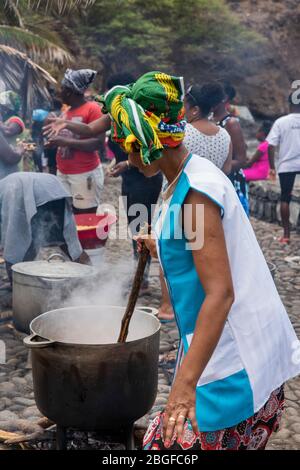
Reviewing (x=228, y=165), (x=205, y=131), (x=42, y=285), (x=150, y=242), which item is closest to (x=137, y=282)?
(x=150, y=242)

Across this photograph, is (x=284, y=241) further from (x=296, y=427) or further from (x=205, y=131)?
(x=296, y=427)

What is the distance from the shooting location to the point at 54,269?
194 inches

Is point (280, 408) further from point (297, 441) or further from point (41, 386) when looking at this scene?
point (297, 441)

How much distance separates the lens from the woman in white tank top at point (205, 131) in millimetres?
5344

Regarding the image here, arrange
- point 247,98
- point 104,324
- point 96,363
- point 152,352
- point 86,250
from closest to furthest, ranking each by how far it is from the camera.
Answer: point 96,363, point 152,352, point 104,324, point 86,250, point 247,98

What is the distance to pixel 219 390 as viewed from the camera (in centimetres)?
215

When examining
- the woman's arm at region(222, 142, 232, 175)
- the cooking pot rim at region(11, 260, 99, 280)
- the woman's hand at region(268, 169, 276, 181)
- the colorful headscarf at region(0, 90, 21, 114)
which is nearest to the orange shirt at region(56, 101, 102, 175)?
the woman's arm at region(222, 142, 232, 175)

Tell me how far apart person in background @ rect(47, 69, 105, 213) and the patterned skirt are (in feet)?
15.5

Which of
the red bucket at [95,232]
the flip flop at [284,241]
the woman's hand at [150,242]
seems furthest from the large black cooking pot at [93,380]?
the flip flop at [284,241]

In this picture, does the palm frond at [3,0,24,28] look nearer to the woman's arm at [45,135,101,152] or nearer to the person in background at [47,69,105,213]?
the person in background at [47,69,105,213]

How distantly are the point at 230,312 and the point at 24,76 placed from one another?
13.9m

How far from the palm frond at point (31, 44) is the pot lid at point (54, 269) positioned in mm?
11606

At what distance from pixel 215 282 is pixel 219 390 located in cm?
41
